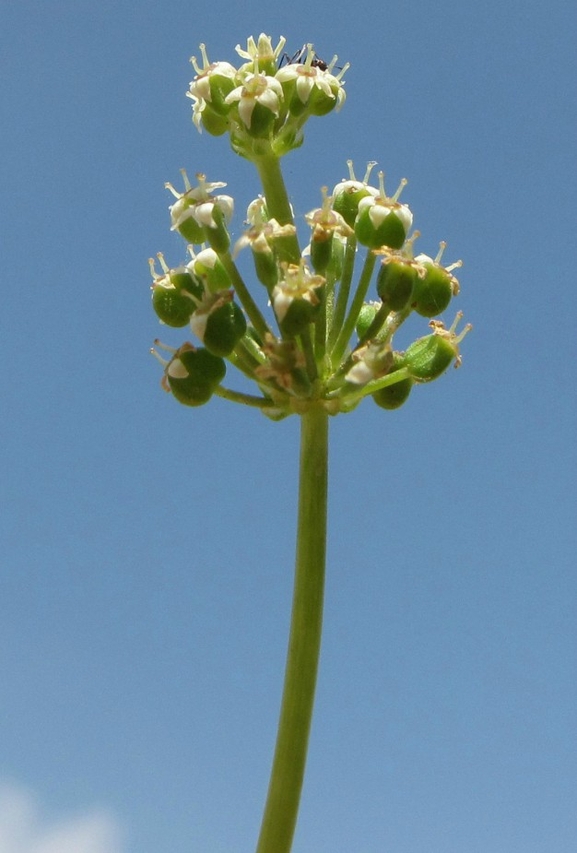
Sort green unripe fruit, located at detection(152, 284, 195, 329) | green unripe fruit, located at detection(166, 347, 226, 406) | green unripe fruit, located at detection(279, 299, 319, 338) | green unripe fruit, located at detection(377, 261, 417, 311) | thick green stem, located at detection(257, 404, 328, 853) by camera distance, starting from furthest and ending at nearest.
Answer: green unripe fruit, located at detection(152, 284, 195, 329)
green unripe fruit, located at detection(377, 261, 417, 311)
green unripe fruit, located at detection(166, 347, 226, 406)
green unripe fruit, located at detection(279, 299, 319, 338)
thick green stem, located at detection(257, 404, 328, 853)

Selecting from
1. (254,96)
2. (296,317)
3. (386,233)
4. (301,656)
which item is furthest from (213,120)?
(301,656)

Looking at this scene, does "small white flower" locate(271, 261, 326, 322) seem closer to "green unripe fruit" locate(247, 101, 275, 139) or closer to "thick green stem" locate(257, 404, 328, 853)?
"thick green stem" locate(257, 404, 328, 853)

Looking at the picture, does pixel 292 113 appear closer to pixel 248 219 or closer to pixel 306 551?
pixel 248 219

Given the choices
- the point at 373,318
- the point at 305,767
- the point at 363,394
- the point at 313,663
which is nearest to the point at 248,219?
the point at 373,318

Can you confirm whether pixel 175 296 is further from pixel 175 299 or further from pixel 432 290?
pixel 432 290

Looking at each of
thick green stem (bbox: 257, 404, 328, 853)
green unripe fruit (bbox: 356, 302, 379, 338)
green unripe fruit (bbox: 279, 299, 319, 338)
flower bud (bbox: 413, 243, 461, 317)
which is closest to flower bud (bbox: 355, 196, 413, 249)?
flower bud (bbox: 413, 243, 461, 317)

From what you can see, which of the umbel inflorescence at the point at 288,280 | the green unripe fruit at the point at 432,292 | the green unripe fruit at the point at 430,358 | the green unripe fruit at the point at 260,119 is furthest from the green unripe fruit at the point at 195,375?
the green unripe fruit at the point at 260,119
